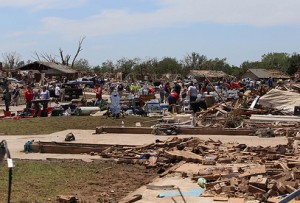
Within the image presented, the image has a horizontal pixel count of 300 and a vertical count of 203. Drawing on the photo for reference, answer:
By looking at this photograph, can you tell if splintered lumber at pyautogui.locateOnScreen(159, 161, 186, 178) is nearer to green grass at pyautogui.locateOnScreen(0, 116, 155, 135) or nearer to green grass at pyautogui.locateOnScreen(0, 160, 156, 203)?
green grass at pyautogui.locateOnScreen(0, 160, 156, 203)

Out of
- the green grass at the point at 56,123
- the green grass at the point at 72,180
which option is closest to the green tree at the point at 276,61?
the green grass at the point at 56,123

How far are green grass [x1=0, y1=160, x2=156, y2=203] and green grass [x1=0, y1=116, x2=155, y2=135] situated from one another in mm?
8233

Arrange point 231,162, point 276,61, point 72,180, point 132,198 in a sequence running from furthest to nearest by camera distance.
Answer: point 276,61 → point 231,162 → point 72,180 → point 132,198

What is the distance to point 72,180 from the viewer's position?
11.0 metres

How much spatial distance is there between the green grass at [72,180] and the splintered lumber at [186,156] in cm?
97

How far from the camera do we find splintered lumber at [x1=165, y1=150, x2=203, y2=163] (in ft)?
42.1

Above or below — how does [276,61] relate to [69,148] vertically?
above

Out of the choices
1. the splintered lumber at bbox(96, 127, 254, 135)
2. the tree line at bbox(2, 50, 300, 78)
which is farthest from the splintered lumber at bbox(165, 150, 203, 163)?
the tree line at bbox(2, 50, 300, 78)

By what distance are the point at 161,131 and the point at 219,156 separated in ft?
20.4

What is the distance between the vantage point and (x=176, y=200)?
9055mm

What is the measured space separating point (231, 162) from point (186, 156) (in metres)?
1.16

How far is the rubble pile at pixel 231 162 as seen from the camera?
9328 millimetres

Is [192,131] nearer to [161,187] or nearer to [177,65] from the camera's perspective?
[161,187]

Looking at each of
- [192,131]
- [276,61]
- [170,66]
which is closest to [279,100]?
[192,131]
